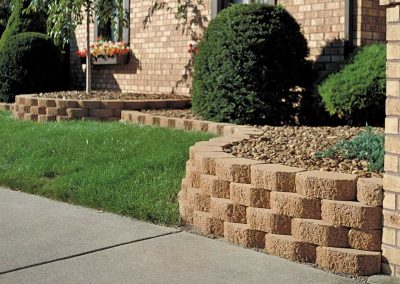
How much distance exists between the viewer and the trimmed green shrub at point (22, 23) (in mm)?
15742

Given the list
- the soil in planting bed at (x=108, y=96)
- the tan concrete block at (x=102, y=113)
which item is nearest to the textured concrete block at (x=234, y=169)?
the tan concrete block at (x=102, y=113)

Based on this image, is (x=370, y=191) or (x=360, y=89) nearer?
(x=370, y=191)

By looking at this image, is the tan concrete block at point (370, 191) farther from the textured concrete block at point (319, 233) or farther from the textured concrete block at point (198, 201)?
the textured concrete block at point (198, 201)

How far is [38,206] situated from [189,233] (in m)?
1.77

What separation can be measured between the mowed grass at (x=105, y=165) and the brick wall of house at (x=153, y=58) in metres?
3.12

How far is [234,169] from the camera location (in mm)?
5344

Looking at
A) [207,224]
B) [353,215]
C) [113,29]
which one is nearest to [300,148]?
[207,224]

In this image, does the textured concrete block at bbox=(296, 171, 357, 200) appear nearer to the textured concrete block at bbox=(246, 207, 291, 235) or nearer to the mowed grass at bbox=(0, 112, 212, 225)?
the textured concrete block at bbox=(246, 207, 291, 235)

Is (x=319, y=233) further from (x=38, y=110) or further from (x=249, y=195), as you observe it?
(x=38, y=110)

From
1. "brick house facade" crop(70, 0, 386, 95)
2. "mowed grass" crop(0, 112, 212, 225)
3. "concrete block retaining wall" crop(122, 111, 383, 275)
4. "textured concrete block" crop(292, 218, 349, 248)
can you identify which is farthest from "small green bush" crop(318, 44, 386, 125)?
"textured concrete block" crop(292, 218, 349, 248)

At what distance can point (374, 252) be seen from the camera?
4516 millimetres

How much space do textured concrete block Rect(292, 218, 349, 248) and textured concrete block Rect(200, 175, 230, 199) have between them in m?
0.79

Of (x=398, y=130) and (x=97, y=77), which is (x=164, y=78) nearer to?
(x=97, y=77)

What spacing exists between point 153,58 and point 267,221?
29.2ft
